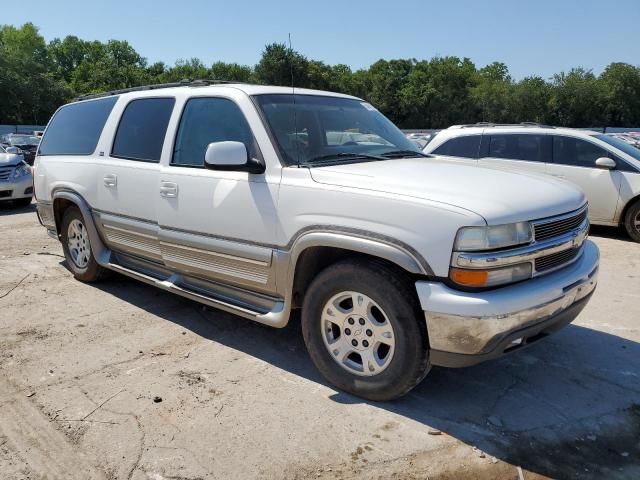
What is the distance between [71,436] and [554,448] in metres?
2.65

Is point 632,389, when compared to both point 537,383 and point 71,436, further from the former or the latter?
point 71,436

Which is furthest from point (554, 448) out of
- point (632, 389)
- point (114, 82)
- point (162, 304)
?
point (114, 82)

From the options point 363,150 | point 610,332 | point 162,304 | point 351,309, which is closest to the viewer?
point 351,309

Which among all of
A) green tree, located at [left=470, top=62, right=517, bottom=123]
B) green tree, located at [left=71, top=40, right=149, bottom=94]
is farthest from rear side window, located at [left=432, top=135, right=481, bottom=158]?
green tree, located at [left=71, top=40, right=149, bottom=94]

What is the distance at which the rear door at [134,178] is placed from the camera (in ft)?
14.9

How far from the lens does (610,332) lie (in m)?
4.60

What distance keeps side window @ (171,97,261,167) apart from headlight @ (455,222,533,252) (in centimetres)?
161

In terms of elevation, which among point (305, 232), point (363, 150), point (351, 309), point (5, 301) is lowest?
point (5, 301)

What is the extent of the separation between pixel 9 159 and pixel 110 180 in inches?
323

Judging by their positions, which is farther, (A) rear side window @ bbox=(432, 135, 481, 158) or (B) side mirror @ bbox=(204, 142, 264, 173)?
(A) rear side window @ bbox=(432, 135, 481, 158)

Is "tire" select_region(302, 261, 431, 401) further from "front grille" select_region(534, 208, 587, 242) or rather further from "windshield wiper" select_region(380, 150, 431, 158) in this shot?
"windshield wiper" select_region(380, 150, 431, 158)

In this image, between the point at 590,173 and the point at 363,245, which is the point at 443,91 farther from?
the point at 363,245

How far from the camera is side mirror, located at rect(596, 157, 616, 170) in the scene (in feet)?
27.4

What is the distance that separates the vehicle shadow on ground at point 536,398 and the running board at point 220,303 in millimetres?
408
